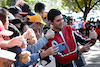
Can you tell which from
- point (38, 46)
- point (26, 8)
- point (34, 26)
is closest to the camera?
point (38, 46)

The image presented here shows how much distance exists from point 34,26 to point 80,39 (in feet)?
2.76

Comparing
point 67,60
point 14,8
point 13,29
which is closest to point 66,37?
point 67,60

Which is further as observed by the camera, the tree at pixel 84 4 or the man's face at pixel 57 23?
the tree at pixel 84 4

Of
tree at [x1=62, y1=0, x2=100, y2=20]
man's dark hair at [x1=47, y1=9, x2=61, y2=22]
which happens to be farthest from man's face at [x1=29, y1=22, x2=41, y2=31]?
tree at [x1=62, y1=0, x2=100, y2=20]

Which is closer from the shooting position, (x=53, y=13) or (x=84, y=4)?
(x=53, y=13)

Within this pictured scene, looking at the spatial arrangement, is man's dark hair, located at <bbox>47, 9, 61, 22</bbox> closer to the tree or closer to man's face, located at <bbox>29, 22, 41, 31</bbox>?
man's face, located at <bbox>29, 22, 41, 31</bbox>

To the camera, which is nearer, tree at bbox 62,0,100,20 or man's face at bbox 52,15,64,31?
man's face at bbox 52,15,64,31

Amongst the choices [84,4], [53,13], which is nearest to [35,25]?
[53,13]

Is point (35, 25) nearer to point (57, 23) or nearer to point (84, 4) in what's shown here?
point (57, 23)

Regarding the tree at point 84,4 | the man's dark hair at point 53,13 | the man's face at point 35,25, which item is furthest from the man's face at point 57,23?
the tree at point 84,4

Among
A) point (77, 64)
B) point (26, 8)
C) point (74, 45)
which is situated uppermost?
point (26, 8)

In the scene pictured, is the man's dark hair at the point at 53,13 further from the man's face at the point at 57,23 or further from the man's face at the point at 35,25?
the man's face at the point at 35,25

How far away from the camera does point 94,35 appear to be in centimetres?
361

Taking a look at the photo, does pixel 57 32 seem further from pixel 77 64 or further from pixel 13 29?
pixel 13 29
